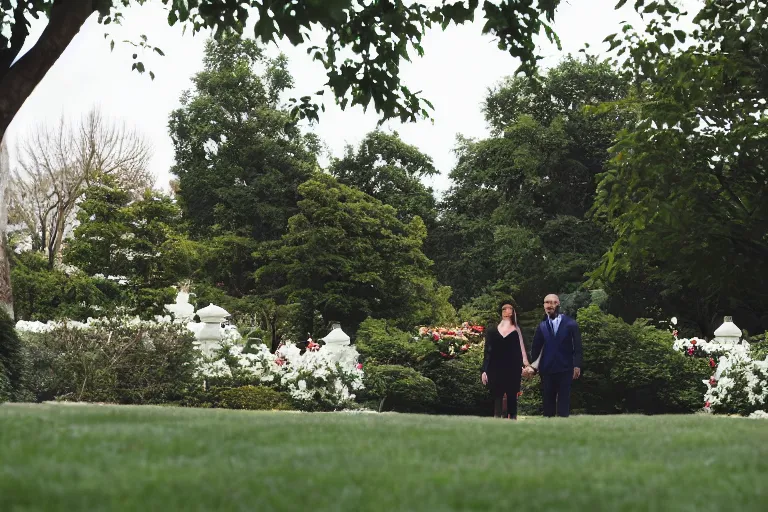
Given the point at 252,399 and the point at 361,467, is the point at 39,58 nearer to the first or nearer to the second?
the point at 252,399

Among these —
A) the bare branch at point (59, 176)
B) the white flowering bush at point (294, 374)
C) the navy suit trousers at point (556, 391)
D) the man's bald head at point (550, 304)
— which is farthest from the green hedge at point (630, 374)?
the bare branch at point (59, 176)

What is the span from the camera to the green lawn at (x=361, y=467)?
3.98 metres

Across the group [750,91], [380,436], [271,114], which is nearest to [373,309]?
[271,114]

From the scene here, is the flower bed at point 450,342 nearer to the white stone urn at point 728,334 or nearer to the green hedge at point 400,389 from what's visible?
the green hedge at point 400,389

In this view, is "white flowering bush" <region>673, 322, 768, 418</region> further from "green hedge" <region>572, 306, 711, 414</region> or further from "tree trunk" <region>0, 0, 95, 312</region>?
"tree trunk" <region>0, 0, 95, 312</region>

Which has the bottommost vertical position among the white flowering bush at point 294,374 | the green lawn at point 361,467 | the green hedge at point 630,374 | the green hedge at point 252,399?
the green lawn at point 361,467

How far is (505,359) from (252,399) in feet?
17.5

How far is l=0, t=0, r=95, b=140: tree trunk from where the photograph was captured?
1097 centimetres

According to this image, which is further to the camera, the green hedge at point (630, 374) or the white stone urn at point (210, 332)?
the green hedge at point (630, 374)

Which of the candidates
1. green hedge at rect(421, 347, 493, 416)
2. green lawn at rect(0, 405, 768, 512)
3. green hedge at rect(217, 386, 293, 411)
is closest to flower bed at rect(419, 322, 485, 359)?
green hedge at rect(421, 347, 493, 416)

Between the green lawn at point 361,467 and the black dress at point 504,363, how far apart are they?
5567 mm

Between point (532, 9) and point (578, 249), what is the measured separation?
3063 cm

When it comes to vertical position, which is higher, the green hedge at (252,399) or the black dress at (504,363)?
the black dress at (504,363)

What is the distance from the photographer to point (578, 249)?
41188 mm
